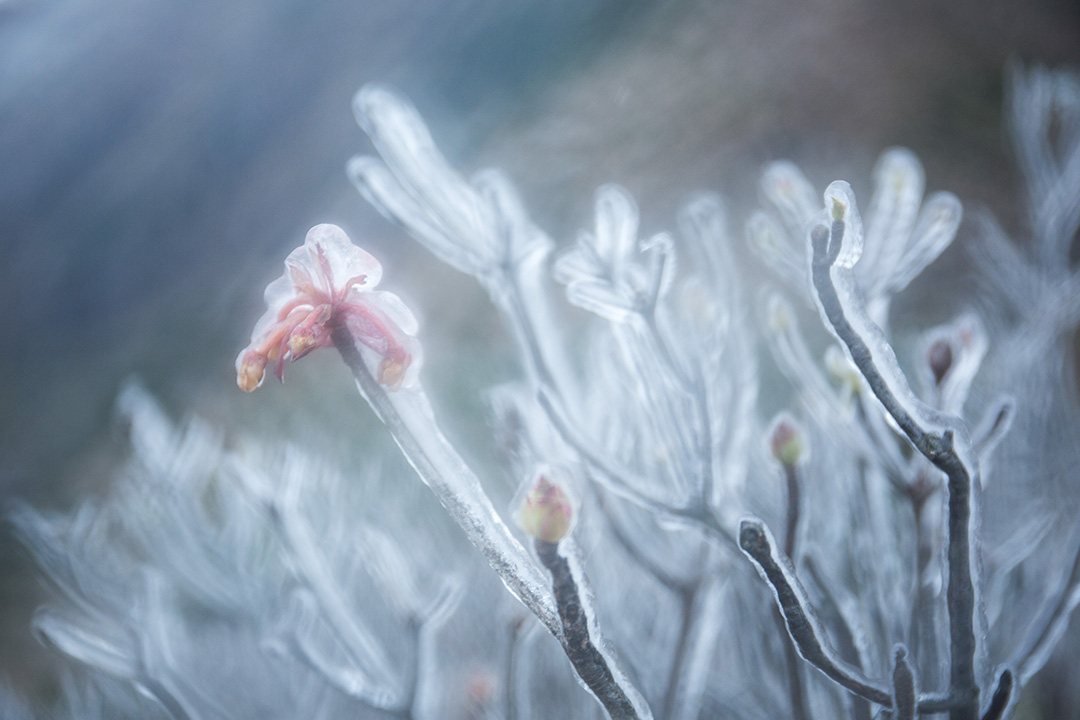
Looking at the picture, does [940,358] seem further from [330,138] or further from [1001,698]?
[330,138]

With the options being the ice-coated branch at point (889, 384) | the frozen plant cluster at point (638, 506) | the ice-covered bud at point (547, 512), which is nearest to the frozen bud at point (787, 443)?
the frozen plant cluster at point (638, 506)

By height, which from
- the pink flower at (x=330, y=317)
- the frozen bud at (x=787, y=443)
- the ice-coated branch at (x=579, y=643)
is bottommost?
the frozen bud at (x=787, y=443)

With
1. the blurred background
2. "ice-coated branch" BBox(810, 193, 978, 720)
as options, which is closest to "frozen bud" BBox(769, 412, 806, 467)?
"ice-coated branch" BBox(810, 193, 978, 720)

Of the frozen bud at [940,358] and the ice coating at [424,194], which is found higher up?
the ice coating at [424,194]

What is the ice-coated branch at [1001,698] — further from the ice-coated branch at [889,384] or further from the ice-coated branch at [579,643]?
the ice-coated branch at [579,643]

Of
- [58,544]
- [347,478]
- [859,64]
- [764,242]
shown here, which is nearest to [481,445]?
[347,478]

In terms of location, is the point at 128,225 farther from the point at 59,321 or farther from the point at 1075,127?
the point at 1075,127

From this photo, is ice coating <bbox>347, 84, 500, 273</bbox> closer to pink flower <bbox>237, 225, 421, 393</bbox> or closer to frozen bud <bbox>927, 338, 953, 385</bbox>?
pink flower <bbox>237, 225, 421, 393</bbox>
